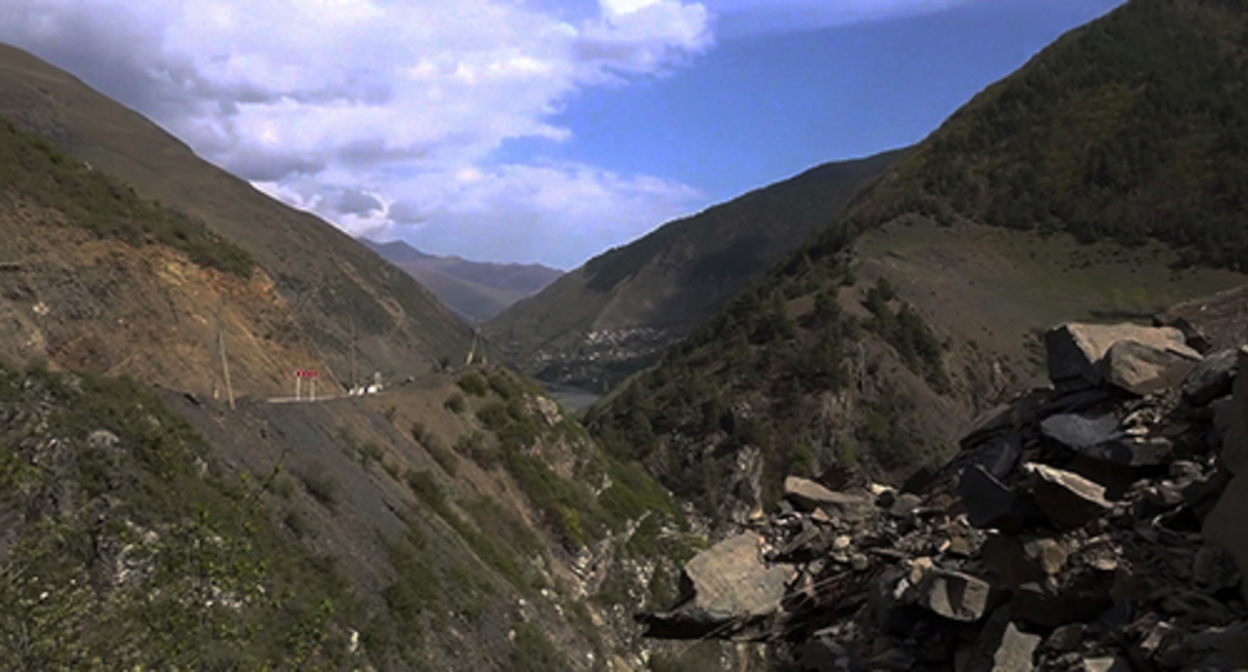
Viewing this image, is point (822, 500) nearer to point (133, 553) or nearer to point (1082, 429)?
point (1082, 429)

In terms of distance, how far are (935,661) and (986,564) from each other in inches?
37.6

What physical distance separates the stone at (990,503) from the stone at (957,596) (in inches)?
25.6

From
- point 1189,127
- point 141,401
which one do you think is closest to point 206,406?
point 141,401

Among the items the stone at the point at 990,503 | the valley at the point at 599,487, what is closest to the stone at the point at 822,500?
the valley at the point at 599,487

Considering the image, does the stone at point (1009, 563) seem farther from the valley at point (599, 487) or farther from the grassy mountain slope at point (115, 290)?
the grassy mountain slope at point (115, 290)

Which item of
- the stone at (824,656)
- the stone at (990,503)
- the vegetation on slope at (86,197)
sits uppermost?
the vegetation on slope at (86,197)

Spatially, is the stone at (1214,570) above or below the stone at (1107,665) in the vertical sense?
above

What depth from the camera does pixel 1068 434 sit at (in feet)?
30.2

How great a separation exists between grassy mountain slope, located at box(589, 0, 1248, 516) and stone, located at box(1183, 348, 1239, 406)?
51.7m

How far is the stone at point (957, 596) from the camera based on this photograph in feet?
25.2

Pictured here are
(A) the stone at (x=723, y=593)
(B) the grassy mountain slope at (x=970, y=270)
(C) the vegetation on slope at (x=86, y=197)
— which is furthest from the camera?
(B) the grassy mountain slope at (x=970, y=270)

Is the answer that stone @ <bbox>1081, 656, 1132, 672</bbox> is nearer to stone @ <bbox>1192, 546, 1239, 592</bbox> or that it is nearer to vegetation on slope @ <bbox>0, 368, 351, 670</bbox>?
stone @ <bbox>1192, 546, 1239, 592</bbox>

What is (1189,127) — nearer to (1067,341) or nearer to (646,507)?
(646,507)

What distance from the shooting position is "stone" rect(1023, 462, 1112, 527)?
776 cm
